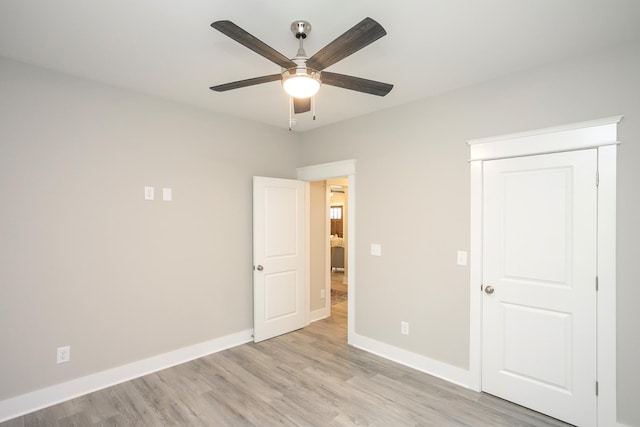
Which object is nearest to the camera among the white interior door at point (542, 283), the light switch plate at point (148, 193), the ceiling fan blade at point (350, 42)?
the ceiling fan blade at point (350, 42)

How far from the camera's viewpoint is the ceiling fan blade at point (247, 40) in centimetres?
141

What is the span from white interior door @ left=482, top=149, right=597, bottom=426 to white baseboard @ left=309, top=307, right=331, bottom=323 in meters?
2.45

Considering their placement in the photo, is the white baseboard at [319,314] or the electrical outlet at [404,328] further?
the white baseboard at [319,314]

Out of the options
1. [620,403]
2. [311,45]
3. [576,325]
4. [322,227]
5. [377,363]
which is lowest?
[377,363]

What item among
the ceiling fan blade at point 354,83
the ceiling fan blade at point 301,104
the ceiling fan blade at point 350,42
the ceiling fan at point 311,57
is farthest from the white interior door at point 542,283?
the ceiling fan blade at point 350,42

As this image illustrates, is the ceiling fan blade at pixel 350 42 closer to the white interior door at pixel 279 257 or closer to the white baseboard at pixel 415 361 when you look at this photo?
the white interior door at pixel 279 257

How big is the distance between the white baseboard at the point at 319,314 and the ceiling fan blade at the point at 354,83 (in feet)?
11.4

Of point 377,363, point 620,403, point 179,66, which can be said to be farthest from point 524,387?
point 179,66

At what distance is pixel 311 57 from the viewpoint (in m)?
1.71

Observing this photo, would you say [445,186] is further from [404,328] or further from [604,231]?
[404,328]

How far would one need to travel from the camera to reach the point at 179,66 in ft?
8.36

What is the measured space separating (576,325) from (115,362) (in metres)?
3.90

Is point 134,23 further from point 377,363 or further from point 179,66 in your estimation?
point 377,363

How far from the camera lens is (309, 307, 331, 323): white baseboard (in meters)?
4.69
